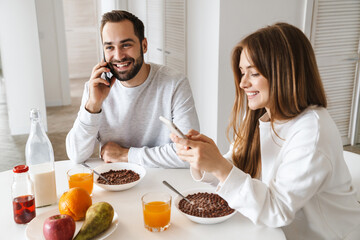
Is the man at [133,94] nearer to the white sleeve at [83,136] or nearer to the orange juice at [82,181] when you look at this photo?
the white sleeve at [83,136]

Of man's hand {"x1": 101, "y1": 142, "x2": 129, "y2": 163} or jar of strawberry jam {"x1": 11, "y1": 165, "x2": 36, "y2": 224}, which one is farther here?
man's hand {"x1": 101, "y1": 142, "x2": 129, "y2": 163}

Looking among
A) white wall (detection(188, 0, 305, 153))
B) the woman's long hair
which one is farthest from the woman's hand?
white wall (detection(188, 0, 305, 153))

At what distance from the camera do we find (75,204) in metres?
1.10

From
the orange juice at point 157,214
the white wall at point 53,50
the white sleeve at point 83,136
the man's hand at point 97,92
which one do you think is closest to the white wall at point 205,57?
the man's hand at point 97,92

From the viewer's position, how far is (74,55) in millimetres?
7105

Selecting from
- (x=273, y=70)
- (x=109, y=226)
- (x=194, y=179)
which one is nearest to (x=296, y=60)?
(x=273, y=70)

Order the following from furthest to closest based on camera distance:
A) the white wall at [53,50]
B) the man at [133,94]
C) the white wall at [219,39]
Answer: the white wall at [53,50], the white wall at [219,39], the man at [133,94]

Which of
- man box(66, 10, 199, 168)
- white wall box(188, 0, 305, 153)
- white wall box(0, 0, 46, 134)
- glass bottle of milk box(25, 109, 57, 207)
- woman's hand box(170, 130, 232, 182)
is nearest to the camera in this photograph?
woman's hand box(170, 130, 232, 182)

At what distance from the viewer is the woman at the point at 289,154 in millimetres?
1060

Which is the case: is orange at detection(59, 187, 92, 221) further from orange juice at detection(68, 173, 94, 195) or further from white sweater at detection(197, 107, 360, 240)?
white sweater at detection(197, 107, 360, 240)

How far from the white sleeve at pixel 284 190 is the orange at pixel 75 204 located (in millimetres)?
413

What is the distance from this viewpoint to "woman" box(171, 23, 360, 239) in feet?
3.48

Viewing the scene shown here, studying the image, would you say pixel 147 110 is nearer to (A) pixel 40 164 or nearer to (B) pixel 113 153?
(B) pixel 113 153

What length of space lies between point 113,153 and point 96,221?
612 mm
